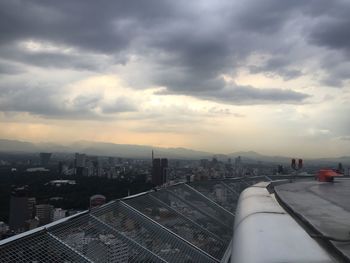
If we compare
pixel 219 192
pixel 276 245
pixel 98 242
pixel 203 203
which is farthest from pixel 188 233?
pixel 276 245

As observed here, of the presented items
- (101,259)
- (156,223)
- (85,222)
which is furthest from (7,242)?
(156,223)

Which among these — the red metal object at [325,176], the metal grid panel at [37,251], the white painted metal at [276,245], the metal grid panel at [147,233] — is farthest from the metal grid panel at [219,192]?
the white painted metal at [276,245]

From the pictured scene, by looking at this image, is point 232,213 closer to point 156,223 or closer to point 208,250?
point 208,250

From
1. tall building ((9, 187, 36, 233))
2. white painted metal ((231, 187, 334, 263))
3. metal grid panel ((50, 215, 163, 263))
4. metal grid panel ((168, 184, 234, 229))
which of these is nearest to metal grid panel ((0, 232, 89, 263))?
metal grid panel ((50, 215, 163, 263))

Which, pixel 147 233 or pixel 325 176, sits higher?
pixel 325 176

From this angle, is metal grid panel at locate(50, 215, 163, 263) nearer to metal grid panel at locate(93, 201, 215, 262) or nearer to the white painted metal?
metal grid panel at locate(93, 201, 215, 262)

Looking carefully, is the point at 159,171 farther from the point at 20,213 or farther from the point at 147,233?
the point at 147,233
